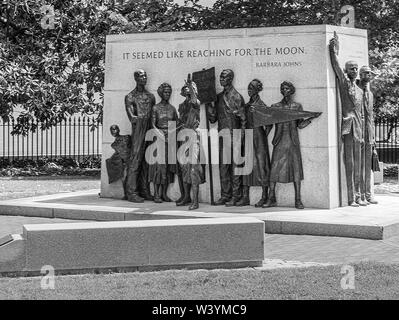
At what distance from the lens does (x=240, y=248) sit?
923 cm

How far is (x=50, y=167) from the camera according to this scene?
91.5ft

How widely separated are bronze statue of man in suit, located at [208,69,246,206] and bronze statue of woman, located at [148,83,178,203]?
0.78 metres

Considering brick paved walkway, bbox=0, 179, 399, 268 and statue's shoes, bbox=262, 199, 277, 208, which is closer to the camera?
brick paved walkway, bbox=0, 179, 399, 268

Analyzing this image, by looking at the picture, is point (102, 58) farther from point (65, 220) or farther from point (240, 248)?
point (240, 248)

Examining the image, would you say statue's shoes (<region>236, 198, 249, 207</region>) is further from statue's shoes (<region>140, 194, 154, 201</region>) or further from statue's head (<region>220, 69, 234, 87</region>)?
statue's head (<region>220, 69, 234, 87</region>)

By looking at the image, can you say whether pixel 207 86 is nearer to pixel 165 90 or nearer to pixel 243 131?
pixel 165 90

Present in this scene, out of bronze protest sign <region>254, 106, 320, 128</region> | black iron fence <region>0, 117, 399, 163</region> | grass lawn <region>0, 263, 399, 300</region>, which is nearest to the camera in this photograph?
grass lawn <region>0, 263, 399, 300</region>

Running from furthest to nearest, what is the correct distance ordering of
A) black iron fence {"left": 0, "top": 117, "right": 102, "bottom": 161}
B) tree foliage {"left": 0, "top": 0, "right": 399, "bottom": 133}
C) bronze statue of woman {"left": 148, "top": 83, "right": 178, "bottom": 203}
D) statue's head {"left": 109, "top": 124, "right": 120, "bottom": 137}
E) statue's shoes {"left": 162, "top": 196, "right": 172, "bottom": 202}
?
black iron fence {"left": 0, "top": 117, "right": 102, "bottom": 161} → tree foliage {"left": 0, "top": 0, "right": 399, "bottom": 133} → statue's head {"left": 109, "top": 124, "right": 120, "bottom": 137} → statue's shoes {"left": 162, "top": 196, "right": 172, "bottom": 202} → bronze statue of woman {"left": 148, "top": 83, "right": 178, "bottom": 203}

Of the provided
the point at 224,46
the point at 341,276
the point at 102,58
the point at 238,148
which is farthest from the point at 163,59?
the point at 102,58

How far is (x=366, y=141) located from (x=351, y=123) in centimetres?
65

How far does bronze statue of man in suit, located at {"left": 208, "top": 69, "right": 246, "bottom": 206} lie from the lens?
1361 cm

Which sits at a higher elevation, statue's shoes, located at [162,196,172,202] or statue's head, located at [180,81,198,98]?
statue's head, located at [180,81,198,98]

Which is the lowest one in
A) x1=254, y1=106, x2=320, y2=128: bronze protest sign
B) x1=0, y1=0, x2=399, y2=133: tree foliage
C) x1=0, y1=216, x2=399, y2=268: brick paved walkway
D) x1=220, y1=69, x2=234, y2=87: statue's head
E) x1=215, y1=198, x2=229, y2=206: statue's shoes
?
x1=0, y1=216, x2=399, y2=268: brick paved walkway

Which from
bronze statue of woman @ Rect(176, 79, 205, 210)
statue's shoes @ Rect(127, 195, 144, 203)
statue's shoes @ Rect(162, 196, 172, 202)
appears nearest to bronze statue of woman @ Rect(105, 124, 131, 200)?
statue's shoes @ Rect(127, 195, 144, 203)
